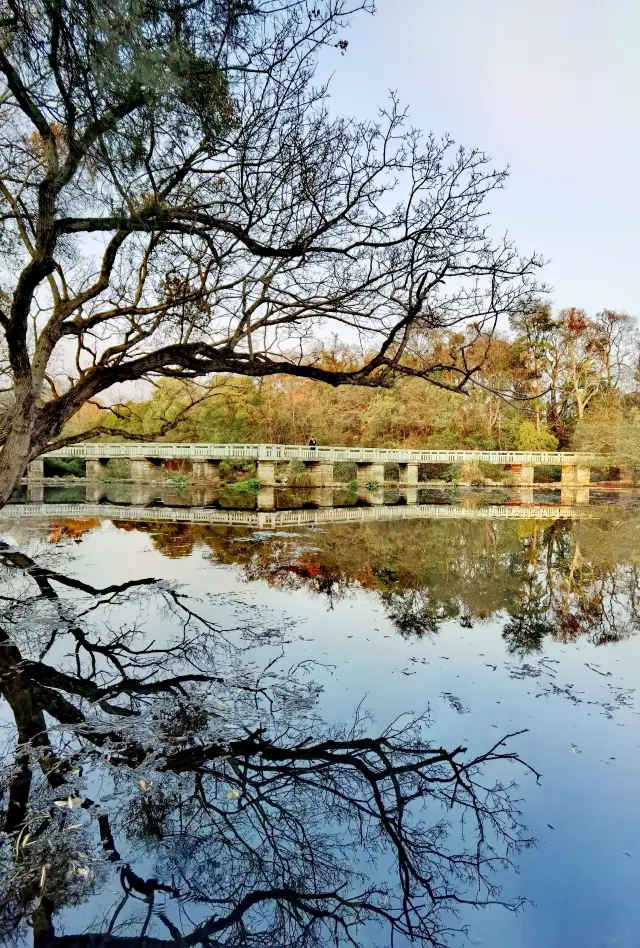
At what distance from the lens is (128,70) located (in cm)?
414

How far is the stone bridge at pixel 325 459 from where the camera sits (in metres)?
27.0

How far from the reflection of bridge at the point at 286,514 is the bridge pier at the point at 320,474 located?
894 cm

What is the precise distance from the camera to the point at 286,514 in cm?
1583

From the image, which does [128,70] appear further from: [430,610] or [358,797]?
[430,610]

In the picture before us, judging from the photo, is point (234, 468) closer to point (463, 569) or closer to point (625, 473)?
point (625, 473)

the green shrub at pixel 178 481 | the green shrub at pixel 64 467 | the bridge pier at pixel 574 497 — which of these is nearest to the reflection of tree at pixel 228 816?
the bridge pier at pixel 574 497

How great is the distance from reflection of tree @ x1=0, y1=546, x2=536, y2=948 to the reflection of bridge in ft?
31.1

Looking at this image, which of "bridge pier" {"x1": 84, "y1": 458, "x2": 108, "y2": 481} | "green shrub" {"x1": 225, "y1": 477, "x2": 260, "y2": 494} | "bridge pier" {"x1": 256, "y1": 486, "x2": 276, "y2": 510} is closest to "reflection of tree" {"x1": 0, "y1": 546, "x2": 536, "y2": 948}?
"bridge pier" {"x1": 256, "y1": 486, "x2": 276, "y2": 510}

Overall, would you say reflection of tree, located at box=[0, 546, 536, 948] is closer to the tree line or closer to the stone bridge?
the stone bridge

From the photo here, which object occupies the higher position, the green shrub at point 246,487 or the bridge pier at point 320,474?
the bridge pier at point 320,474

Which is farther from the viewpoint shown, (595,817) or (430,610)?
(430,610)

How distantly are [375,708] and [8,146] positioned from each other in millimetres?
6633

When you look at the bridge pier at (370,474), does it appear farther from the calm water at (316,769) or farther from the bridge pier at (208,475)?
the calm water at (316,769)

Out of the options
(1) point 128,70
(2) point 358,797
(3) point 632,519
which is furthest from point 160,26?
(3) point 632,519
